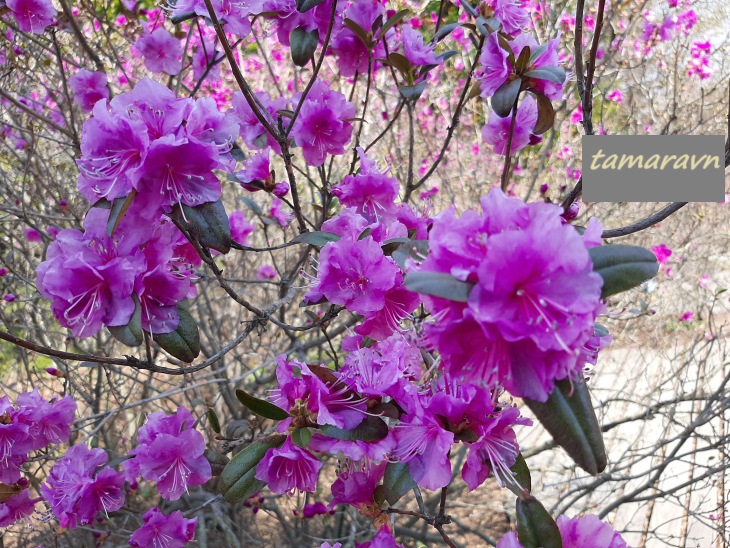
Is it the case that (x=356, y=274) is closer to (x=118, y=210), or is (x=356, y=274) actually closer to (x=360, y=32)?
(x=118, y=210)

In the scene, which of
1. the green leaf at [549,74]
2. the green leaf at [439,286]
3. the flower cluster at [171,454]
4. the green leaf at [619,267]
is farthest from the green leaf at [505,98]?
the flower cluster at [171,454]

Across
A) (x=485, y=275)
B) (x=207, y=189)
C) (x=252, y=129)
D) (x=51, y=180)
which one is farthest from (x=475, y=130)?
(x=485, y=275)

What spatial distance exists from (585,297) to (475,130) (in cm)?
400

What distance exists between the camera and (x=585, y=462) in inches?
24.6

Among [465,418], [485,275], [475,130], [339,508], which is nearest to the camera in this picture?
[485,275]

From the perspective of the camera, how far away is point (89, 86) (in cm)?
190

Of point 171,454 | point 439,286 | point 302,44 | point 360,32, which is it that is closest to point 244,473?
point 171,454

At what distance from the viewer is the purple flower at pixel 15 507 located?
1.46 metres

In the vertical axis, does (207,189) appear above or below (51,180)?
below

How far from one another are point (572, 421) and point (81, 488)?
1133 millimetres

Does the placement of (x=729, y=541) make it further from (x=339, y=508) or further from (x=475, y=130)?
(x=475, y=130)

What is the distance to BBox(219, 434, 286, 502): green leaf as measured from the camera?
36.6 inches

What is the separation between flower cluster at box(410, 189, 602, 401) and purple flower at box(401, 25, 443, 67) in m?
0.94

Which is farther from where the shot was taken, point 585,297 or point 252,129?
point 252,129
